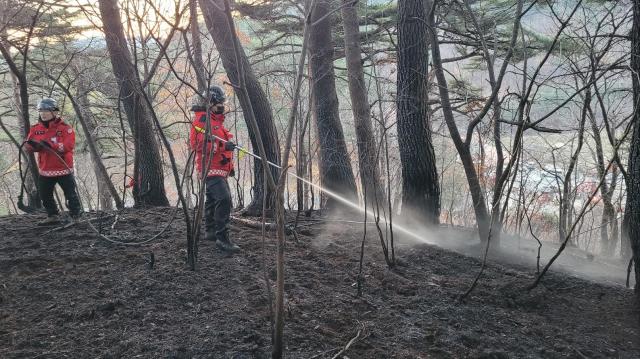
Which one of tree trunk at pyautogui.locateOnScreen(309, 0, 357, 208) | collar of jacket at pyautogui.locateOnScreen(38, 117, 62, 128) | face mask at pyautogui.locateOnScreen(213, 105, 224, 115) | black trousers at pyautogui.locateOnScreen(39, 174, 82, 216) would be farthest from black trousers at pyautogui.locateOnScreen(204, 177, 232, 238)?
tree trunk at pyautogui.locateOnScreen(309, 0, 357, 208)

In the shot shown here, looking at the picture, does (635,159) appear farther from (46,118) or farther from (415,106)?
(46,118)

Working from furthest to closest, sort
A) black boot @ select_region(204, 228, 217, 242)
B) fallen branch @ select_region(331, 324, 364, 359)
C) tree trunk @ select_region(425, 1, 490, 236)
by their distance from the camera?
tree trunk @ select_region(425, 1, 490, 236) < black boot @ select_region(204, 228, 217, 242) < fallen branch @ select_region(331, 324, 364, 359)

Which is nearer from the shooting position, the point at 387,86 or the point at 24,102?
the point at 24,102

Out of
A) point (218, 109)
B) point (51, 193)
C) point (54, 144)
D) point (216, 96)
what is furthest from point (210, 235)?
point (54, 144)

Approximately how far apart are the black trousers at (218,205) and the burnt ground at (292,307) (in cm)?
29

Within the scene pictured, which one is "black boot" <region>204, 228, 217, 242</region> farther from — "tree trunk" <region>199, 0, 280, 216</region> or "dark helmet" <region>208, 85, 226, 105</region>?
"dark helmet" <region>208, 85, 226, 105</region>

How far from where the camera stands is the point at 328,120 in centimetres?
810

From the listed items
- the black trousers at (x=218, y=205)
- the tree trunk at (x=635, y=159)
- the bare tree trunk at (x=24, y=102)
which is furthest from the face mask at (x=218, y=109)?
the tree trunk at (x=635, y=159)

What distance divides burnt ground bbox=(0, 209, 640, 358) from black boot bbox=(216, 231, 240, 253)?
0.37 ft

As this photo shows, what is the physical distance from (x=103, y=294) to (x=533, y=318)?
3.40 meters

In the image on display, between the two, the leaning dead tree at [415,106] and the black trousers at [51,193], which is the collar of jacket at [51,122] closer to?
the black trousers at [51,193]

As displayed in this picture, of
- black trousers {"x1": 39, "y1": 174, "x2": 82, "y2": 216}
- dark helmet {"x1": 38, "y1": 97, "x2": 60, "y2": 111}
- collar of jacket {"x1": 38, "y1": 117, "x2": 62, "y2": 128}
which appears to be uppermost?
dark helmet {"x1": 38, "y1": 97, "x2": 60, "y2": 111}

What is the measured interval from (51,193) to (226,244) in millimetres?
2805

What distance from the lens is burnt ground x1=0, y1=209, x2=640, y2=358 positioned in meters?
2.66
